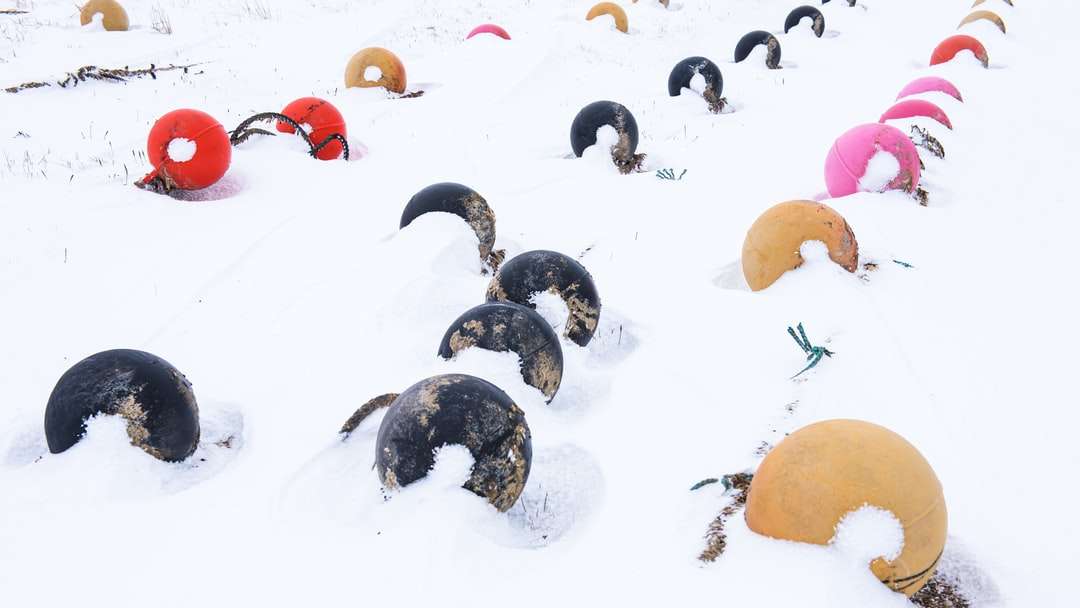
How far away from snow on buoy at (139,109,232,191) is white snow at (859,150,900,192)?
588cm

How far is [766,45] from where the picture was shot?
12.4 meters

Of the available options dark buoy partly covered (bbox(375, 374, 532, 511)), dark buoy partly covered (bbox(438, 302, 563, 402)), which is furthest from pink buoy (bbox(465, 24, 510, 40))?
dark buoy partly covered (bbox(375, 374, 532, 511))

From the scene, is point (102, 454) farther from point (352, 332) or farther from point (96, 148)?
point (96, 148)

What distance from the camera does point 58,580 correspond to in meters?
3.00

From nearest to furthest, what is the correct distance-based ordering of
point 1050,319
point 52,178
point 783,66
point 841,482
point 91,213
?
point 841,482
point 1050,319
point 91,213
point 52,178
point 783,66

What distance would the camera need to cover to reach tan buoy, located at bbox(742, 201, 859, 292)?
16.9 feet

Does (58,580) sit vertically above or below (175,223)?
below

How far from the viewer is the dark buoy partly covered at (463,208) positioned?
5.82 m

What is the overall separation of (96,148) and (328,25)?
781 centimetres

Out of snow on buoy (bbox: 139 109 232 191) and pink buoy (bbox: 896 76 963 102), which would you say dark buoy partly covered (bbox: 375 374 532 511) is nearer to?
snow on buoy (bbox: 139 109 232 191)

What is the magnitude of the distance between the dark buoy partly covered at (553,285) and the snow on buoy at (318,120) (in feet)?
13.7

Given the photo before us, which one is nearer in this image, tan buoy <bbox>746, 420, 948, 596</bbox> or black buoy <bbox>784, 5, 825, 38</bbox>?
tan buoy <bbox>746, 420, 948, 596</bbox>

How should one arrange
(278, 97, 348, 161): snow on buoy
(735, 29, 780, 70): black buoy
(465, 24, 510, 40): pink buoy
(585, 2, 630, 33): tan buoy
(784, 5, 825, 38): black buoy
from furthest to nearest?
(585, 2, 630, 33): tan buoy < (784, 5, 825, 38): black buoy < (465, 24, 510, 40): pink buoy < (735, 29, 780, 70): black buoy < (278, 97, 348, 161): snow on buoy

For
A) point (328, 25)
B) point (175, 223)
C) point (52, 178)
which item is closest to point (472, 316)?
point (175, 223)
